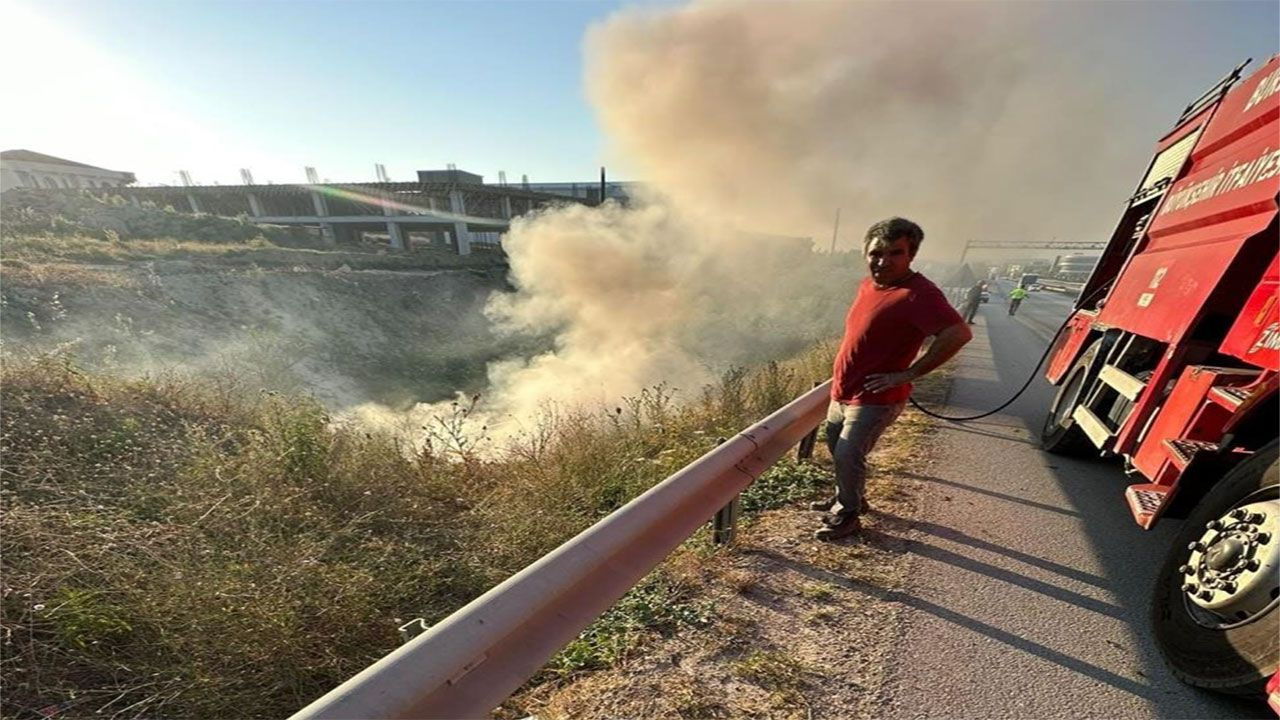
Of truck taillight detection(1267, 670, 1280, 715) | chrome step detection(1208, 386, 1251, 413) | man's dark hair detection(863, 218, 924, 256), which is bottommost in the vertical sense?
truck taillight detection(1267, 670, 1280, 715)

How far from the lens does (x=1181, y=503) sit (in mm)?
2160

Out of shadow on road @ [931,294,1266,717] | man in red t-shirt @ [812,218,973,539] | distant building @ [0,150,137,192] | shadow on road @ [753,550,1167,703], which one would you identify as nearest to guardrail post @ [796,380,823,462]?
shadow on road @ [931,294,1266,717]

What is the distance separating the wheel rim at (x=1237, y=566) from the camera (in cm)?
162

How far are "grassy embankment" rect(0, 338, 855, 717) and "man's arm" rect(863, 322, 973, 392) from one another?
3.37 feet

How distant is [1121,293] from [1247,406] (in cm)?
263

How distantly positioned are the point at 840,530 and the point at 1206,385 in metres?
1.76

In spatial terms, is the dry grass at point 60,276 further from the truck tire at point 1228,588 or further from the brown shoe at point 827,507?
the truck tire at point 1228,588

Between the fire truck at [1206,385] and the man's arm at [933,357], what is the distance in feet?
3.29

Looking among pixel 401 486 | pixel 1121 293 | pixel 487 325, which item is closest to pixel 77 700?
pixel 401 486

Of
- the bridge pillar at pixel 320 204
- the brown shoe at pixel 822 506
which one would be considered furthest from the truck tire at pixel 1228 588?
the bridge pillar at pixel 320 204

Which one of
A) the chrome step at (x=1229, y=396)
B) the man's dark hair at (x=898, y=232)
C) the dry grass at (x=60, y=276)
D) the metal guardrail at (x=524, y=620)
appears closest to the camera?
the metal guardrail at (x=524, y=620)

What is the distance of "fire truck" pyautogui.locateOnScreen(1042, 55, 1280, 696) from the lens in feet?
5.56

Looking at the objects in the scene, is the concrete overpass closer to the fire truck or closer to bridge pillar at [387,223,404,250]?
bridge pillar at [387,223,404,250]

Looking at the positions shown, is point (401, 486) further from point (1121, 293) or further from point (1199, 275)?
point (1121, 293)
